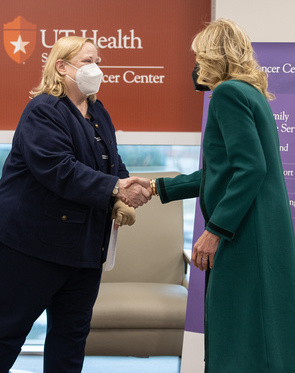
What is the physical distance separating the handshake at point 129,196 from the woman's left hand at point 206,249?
60 centimetres

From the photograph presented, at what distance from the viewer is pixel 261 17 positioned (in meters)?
3.44

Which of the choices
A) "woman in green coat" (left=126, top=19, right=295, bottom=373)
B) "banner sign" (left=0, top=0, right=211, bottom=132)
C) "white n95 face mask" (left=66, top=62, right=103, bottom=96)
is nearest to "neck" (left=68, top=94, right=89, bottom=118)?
"white n95 face mask" (left=66, top=62, right=103, bottom=96)

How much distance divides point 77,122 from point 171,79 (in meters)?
1.52

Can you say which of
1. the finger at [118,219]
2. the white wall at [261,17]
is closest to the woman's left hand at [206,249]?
the finger at [118,219]

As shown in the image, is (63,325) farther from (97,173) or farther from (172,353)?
(172,353)

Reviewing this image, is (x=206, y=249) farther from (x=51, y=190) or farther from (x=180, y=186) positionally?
(x=51, y=190)

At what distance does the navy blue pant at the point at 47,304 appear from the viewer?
2.37 m

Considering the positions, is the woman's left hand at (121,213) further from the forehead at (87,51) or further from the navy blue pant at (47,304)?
the forehead at (87,51)

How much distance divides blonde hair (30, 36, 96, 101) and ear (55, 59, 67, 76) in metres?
0.01

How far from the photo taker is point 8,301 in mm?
2383

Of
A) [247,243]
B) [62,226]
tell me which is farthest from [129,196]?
[247,243]

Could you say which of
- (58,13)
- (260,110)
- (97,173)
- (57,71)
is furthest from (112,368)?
(58,13)

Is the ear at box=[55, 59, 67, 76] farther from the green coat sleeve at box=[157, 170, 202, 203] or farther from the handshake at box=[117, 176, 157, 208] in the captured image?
the green coat sleeve at box=[157, 170, 202, 203]

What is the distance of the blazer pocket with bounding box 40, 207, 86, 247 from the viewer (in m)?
2.36
